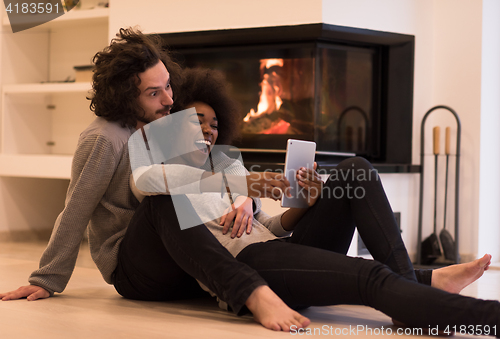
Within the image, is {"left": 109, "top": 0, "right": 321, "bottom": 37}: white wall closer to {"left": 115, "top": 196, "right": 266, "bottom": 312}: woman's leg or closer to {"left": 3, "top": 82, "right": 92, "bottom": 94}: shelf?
{"left": 3, "top": 82, "right": 92, "bottom": 94}: shelf

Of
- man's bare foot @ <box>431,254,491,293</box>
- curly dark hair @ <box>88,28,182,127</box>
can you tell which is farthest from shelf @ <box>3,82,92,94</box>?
man's bare foot @ <box>431,254,491,293</box>

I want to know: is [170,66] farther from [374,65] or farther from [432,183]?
[432,183]

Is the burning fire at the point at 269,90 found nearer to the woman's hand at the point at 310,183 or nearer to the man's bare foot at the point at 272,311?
the woman's hand at the point at 310,183

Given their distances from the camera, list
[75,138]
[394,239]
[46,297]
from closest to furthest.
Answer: [394,239] → [46,297] → [75,138]

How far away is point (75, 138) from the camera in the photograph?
3756mm

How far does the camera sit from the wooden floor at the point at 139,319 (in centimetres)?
132

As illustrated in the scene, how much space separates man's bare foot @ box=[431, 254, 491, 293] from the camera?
4.65ft

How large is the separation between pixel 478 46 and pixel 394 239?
6.60 feet

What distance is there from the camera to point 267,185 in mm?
1450

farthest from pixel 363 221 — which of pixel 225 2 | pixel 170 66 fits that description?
pixel 225 2

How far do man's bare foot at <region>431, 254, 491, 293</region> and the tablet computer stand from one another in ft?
1.34

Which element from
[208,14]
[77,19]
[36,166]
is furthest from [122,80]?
[77,19]

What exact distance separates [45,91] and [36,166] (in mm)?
475

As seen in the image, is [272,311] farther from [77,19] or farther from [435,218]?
[77,19]
